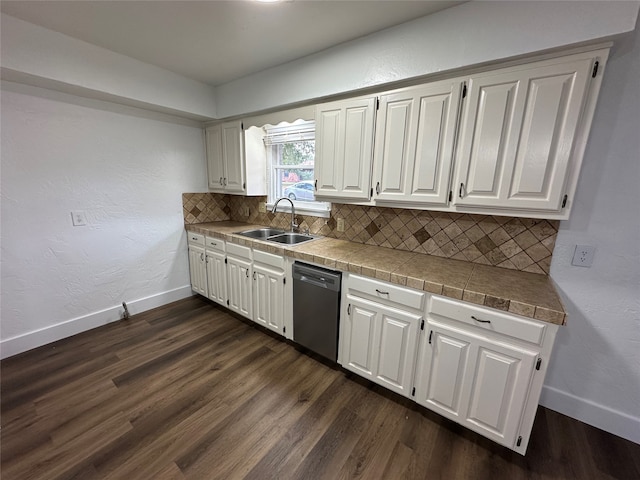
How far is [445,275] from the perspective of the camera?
1.61m

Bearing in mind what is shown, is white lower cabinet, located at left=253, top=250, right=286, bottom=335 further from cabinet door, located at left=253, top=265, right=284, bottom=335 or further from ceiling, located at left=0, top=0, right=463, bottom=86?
ceiling, located at left=0, top=0, right=463, bottom=86

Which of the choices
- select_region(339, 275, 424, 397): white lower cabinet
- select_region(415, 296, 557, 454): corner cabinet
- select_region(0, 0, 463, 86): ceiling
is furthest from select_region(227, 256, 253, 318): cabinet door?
select_region(0, 0, 463, 86): ceiling

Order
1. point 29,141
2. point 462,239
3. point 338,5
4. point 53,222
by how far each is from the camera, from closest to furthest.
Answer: point 338,5 → point 462,239 → point 29,141 → point 53,222

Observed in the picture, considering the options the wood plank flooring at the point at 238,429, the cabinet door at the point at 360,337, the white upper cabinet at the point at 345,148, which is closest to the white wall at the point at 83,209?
the wood plank flooring at the point at 238,429

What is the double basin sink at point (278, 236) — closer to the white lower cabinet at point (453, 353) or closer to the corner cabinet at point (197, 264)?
the corner cabinet at point (197, 264)

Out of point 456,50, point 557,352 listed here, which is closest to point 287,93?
point 456,50

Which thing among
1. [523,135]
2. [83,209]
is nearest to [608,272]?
[523,135]

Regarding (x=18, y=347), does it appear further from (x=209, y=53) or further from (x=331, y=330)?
(x=209, y=53)

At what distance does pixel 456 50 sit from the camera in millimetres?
1529

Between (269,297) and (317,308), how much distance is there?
56cm

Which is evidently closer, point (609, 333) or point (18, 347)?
point (609, 333)

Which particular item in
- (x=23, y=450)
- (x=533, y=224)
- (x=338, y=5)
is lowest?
(x=23, y=450)

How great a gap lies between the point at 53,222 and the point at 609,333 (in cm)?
419

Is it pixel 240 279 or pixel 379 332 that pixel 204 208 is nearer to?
pixel 240 279
